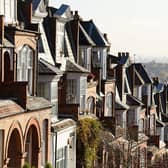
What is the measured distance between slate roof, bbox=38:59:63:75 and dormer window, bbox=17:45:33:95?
93.7 inches

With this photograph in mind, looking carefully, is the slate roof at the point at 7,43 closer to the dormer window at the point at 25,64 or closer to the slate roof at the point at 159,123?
the dormer window at the point at 25,64

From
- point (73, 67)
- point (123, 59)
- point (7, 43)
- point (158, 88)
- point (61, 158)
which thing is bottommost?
point (61, 158)

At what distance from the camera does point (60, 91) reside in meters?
40.8

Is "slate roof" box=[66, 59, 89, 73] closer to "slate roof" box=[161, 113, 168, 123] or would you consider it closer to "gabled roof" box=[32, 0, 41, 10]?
"gabled roof" box=[32, 0, 41, 10]

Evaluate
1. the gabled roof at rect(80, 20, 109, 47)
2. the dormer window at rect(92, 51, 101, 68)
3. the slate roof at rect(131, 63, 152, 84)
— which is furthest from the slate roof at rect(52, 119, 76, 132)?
the slate roof at rect(131, 63, 152, 84)

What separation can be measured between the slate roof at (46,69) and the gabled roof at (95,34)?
41.4ft

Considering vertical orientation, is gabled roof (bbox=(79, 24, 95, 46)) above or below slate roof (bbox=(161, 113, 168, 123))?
above

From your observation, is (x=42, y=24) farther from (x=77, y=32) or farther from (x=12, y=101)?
(x=12, y=101)

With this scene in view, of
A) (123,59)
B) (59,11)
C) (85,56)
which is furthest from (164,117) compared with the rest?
(59,11)

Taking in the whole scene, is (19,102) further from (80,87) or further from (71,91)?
(80,87)

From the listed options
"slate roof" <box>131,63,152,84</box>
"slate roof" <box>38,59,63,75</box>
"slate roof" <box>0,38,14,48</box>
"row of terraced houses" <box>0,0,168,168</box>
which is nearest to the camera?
"row of terraced houses" <box>0,0,168,168</box>

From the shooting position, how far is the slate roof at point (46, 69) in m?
36.3

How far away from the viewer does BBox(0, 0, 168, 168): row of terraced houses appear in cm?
2880

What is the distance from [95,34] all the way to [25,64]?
59.3 ft
